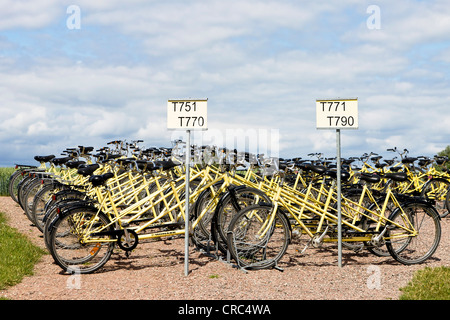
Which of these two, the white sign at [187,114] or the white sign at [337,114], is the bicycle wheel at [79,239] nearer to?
the white sign at [187,114]

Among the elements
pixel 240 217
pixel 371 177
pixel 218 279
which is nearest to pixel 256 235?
pixel 240 217

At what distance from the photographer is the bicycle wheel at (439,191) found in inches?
422

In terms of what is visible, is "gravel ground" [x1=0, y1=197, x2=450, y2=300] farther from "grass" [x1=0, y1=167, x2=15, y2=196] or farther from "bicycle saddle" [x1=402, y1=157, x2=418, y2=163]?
"grass" [x1=0, y1=167, x2=15, y2=196]

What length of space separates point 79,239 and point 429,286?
421 cm

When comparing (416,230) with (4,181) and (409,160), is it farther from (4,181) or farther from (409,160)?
(4,181)

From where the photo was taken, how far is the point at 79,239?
5926 mm

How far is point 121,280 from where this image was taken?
18.5ft

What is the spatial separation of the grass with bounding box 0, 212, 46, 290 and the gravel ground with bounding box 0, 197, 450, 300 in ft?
0.41

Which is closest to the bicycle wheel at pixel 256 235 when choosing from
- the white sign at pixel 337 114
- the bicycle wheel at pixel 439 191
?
the white sign at pixel 337 114

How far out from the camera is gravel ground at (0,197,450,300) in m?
5.02

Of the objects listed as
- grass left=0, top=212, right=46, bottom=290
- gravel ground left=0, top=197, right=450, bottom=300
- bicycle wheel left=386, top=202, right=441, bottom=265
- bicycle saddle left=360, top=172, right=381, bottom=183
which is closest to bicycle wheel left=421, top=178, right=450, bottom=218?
gravel ground left=0, top=197, right=450, bottom=300
